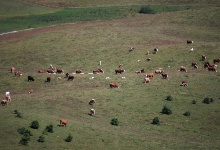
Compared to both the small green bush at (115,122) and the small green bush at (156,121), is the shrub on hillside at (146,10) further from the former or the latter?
the small green bush at (115,122)

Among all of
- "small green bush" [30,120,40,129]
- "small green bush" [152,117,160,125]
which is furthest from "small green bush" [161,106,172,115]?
"small green bush" [30,120,40,129]

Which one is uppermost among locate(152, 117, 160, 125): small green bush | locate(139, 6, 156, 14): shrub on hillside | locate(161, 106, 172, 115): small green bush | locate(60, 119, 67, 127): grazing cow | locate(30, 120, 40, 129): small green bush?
locate(139, 6, 156, 14): shrub on hillside

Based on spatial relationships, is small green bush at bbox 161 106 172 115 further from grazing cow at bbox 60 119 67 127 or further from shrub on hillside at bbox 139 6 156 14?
shrub on hillside at bbox 139 6 156 14

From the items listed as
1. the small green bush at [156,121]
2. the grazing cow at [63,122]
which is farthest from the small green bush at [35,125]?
the small green bush at [156,121]

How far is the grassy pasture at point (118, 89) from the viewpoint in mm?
47844

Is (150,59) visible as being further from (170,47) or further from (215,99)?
(215,99)

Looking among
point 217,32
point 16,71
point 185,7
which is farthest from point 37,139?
point 185,7

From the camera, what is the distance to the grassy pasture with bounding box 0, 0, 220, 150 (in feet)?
157

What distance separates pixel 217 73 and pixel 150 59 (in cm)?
1092

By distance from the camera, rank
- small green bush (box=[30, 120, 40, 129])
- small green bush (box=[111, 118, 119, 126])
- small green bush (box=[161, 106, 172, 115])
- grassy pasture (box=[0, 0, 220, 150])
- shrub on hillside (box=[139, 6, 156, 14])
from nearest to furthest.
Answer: small green bush (box=[30, 120, 40, 129])
grassy pasture (box=[0, 0, 220, 150])
small green bush (box=[111, 118, 119, 126])
small green bush (box=[161, 106, 172, 115])
shrub on hillside (box=[139, 6, 156, 14])

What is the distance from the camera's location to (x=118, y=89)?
2438 inches

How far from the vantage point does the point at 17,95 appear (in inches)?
2357

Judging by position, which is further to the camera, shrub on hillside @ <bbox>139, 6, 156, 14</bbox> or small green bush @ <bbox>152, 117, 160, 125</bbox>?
shrub on hillside @ <bbox>139, 6, 156, 14</bbox>

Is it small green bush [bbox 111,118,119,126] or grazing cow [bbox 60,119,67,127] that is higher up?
grazing cow [bbox 60,119,67,127]
